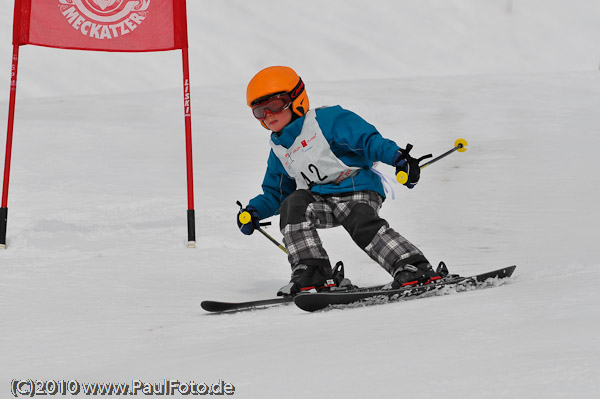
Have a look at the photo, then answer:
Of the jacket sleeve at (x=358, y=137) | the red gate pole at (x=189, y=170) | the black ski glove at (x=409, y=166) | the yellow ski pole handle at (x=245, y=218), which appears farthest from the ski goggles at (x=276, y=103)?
the red gate pole at (x=189, y=170)

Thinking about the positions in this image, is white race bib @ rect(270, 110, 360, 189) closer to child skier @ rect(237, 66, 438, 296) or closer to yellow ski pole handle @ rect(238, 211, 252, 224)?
child skier @ rect(237, 66, 438, 296)

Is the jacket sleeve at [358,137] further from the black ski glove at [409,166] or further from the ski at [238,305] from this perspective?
the ski at [238,305]

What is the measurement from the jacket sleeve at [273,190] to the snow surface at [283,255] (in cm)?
44

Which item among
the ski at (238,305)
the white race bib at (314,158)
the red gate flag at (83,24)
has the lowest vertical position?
the ski at (238,305)

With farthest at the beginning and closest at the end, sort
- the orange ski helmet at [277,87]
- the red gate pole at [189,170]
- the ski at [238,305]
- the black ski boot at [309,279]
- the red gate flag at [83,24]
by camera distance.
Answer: the red gate flag at [83,24], the red gate pole at [189,170], the orange ski helmet at [277,87], the black ski boot at [309,279], the ski at [238,305]

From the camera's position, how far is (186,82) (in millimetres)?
5730

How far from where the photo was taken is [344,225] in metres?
3.69

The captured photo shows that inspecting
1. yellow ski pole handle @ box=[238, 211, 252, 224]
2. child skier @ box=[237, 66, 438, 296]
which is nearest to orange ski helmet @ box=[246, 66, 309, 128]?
child skier @ box=[237, 66, 438, 296]

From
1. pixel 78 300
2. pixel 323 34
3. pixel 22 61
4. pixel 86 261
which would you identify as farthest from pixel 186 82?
pixel 323 34

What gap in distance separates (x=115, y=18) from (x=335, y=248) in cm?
231

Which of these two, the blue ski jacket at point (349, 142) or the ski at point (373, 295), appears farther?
the blue ski jacket at point (349, 142)

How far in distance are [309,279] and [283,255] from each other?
142 centimetres

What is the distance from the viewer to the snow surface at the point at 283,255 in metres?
1.81

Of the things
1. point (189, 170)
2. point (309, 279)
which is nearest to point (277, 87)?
point (309, 279)
